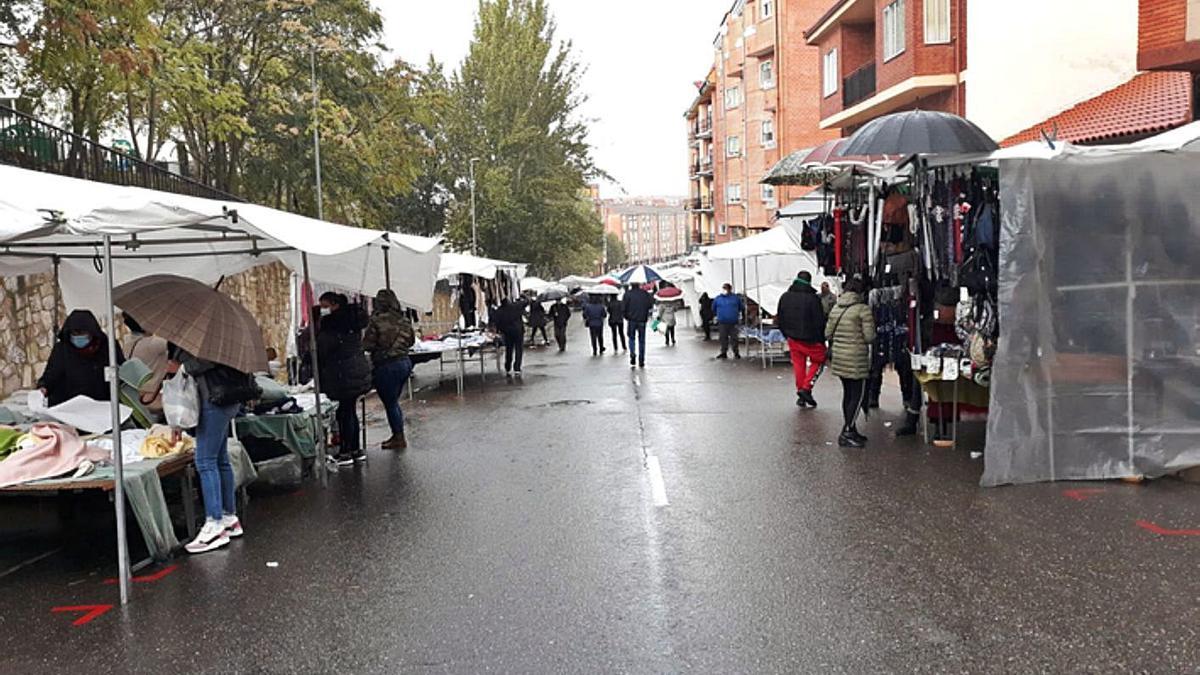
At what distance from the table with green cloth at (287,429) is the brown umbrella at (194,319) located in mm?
1856

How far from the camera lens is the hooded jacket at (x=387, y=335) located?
11172mm

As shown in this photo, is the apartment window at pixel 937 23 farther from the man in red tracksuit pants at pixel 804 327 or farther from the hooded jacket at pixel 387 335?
the hooded jacket at pixel 387 335

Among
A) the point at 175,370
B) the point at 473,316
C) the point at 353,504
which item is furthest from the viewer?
the point at 473,316

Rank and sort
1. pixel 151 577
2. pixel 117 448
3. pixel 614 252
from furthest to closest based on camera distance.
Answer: pixel 614 252
pixel 151 577
pixel 117 448

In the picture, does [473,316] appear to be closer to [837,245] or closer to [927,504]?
[837,245]

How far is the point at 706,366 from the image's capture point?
2150cm

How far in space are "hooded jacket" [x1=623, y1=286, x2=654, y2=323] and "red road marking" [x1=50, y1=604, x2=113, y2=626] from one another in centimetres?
1618

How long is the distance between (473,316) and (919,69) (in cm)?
1320

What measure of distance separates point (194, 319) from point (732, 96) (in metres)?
67.1

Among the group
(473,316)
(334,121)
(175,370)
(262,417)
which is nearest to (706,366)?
(473,316)

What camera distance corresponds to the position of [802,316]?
13.3 metres

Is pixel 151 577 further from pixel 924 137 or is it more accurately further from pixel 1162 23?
pixel 1162 23

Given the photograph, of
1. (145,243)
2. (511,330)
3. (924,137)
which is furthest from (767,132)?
(145,243)

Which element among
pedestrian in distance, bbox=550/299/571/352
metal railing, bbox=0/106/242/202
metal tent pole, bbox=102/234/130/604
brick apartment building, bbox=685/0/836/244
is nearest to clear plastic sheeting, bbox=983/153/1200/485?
metal tent pole, bbox=102/234/130/604
